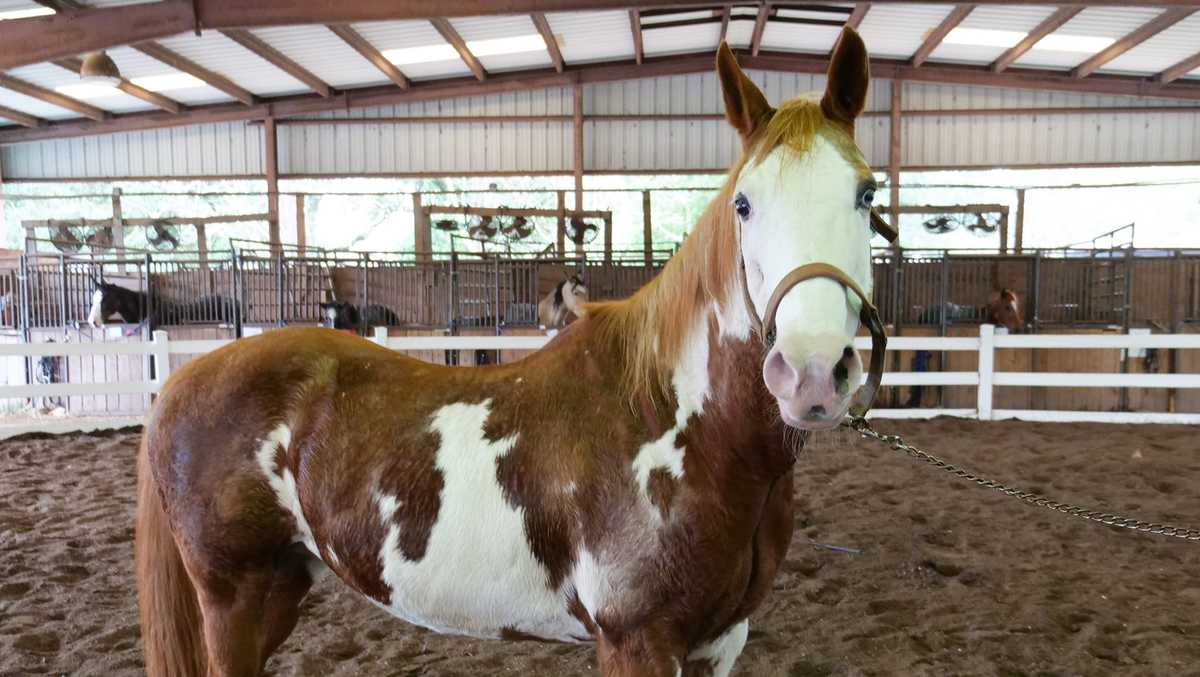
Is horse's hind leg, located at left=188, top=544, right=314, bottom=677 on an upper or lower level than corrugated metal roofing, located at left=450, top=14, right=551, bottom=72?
lower

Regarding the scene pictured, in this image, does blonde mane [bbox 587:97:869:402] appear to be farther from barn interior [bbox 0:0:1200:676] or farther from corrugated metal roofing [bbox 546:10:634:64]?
corrugated metal roofing [bbox 546:10:634:64]

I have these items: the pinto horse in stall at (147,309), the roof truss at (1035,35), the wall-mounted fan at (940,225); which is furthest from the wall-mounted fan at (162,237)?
the roof truss at (1035,35)

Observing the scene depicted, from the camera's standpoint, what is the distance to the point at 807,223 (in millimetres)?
1188

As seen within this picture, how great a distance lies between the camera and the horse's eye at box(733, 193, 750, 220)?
1.28m

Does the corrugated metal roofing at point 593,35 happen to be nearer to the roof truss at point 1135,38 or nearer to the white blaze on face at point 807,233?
the roof truss at point 1135,38

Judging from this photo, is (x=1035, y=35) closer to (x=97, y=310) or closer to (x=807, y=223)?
(x=807, y=223)

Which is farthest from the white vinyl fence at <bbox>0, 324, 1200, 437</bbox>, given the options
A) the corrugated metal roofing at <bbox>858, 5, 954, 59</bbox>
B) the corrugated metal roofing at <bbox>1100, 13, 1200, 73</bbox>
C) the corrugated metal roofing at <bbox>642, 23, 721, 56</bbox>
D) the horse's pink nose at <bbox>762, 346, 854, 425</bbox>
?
the corrugated metal roofing at <bbox>642, 23, 721, 56</bbox>

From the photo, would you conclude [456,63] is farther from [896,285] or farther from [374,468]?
[374,468]

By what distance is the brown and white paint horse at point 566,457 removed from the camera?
1.26m

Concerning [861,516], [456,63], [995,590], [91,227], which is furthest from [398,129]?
[995,590]

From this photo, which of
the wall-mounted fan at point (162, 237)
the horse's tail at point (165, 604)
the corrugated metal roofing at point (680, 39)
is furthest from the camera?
the wall-mounted fan at point (162, 237)

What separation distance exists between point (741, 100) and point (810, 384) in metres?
0.63

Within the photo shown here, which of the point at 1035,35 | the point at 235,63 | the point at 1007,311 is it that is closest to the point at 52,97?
the point at 235,63

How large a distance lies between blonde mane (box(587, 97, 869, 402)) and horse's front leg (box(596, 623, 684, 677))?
18.0 inches
